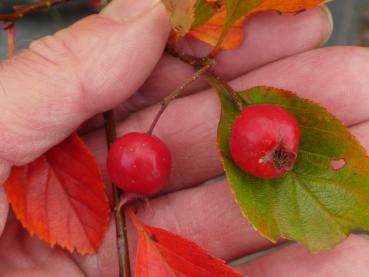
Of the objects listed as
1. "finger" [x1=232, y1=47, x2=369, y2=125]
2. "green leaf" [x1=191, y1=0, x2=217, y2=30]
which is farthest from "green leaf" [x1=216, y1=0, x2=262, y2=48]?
"finger" [x1=232, y1=47, x2=369, y2=125]

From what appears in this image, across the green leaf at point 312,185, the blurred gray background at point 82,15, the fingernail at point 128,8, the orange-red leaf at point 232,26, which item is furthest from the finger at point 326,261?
the blurred gray background at point 82,15

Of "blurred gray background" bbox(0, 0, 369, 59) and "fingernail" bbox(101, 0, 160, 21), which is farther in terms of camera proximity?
"blurred gray background" bbox(0, 0, 369, 59)

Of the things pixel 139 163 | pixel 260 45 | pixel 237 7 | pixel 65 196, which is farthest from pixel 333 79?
pixel 65 196

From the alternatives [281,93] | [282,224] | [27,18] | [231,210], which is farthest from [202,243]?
[27,18]

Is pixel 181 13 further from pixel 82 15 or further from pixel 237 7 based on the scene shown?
pixel 82 15

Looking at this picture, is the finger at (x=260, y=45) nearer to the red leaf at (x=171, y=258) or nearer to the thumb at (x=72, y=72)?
the thumb at (x=72, y=72)

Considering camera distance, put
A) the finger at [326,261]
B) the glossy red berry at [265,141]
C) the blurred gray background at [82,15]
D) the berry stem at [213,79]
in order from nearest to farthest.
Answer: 1. the glossy red berry at [265,141]
2. the berry stem at [213,79]
3. the finger at [326,261]
4. the blurred gray background at [82,15]

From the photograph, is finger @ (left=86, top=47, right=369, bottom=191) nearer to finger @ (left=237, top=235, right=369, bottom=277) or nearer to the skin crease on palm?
the skin crease on palm
